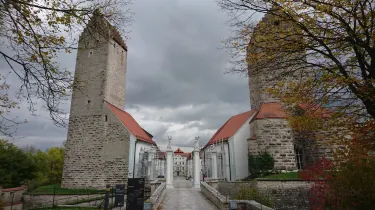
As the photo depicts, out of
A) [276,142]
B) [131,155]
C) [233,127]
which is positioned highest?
[233,127]

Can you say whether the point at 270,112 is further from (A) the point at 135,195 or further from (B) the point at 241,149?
(A) the point at 135,195

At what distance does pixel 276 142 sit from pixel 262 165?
6.75 ft

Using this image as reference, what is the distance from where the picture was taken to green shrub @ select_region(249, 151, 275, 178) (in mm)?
17016

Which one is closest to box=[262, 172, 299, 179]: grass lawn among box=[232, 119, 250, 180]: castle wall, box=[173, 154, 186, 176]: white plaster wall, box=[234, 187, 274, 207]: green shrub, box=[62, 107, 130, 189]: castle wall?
box=[234, 187, 274, 207]: green shrub

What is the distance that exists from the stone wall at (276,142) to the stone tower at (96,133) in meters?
9.97

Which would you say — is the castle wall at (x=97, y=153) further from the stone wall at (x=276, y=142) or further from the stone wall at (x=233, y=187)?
the stone wall at (x=276, y=142)

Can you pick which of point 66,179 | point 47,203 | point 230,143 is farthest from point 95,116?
point 230,143

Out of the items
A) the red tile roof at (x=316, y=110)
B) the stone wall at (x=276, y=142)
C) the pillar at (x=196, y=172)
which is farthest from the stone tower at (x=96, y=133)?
the red tile roof at (x=316, y=110)

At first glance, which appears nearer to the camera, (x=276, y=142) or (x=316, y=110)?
(x=316, y=110)

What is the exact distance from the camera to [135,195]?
9023mm

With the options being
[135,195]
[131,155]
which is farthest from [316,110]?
[131,155]

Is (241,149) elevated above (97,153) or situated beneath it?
elevated above

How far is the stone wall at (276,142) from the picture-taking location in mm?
17500

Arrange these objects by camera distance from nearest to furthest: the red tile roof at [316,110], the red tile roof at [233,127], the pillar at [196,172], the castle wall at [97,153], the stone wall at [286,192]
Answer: the red tile roof at [316,110]
the stone wall at [286,192]
the castle wall at [97,153]
the pillar at [196,172]
the red tile roof at [233,127]
